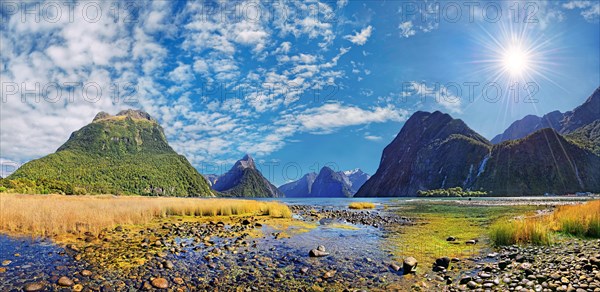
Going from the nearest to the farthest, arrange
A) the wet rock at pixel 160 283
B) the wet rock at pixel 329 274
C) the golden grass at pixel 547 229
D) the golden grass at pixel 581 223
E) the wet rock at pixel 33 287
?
1. the wet rock at pixel 33 287
2. the wet rock at pixel 160 283
3. the wet rock at pixel 329 274
4. the golden grass at pixel 547 229
5. the golden grass at pixel 581 223

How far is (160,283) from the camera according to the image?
979cm

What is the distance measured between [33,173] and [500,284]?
860ft

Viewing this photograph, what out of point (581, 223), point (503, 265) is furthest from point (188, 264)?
point (581, 223)

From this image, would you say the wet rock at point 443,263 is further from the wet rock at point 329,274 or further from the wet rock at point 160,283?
the wet rock at point 160,283

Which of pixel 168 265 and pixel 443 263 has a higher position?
pixel 168 265

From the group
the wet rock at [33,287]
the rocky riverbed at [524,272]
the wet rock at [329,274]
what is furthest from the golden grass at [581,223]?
the wet rock at [33,287]

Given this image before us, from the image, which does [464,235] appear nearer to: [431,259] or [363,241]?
[363,241]

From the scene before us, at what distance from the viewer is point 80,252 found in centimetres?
1335

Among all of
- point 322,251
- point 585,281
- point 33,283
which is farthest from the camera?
point 322,251

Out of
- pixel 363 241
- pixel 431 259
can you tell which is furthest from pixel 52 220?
pixel 431 259

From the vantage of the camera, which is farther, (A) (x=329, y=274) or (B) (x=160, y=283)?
(A) (x=329, y=274)

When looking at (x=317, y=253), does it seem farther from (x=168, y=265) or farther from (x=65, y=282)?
(x=65, y=282)

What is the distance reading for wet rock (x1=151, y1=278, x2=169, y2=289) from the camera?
962 cm

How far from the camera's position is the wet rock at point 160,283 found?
31.6ft
